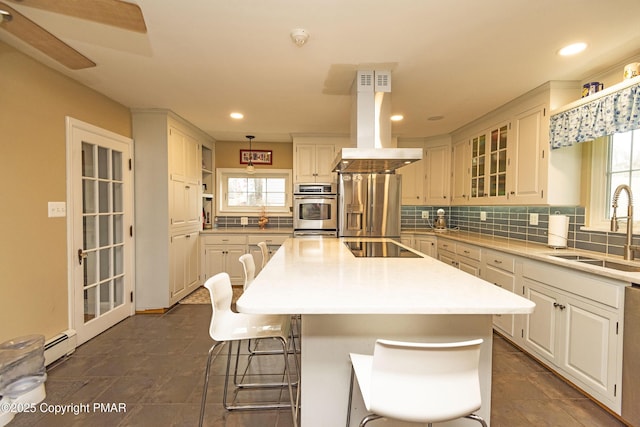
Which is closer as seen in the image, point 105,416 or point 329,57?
point 105,416

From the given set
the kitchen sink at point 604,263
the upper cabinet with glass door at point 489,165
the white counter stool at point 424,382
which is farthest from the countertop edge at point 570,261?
the white counter stool at point 424,382

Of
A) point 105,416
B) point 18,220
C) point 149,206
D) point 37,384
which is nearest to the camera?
point 105,416

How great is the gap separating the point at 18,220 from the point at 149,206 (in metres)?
1.34

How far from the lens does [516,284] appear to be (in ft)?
8.30

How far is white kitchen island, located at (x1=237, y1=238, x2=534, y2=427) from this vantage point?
3.64 feet

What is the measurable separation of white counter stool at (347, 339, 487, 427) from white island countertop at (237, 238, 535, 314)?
19 centimetres

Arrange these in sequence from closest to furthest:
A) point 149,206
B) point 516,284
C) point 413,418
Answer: point 413,418 < point 516,284 < point 149,206

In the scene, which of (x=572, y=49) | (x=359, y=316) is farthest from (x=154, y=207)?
(x=572, y=49)

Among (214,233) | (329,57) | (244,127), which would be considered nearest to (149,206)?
(214,233)

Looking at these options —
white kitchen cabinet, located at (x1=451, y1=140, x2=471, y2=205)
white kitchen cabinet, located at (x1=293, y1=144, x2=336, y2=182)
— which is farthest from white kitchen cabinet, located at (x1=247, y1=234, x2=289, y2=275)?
white kitchen cabinet, located at (x1=451, y1=140, x2=471, y2=205)

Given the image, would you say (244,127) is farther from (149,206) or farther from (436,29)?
(436,29)

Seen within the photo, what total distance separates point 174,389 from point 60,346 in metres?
1.12

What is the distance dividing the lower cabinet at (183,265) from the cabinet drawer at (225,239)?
0.16 metres

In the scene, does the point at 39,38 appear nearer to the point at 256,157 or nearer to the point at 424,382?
the point at 424,382
